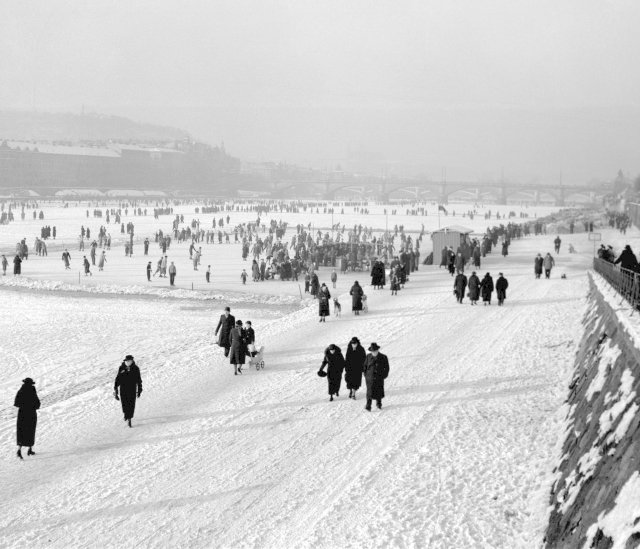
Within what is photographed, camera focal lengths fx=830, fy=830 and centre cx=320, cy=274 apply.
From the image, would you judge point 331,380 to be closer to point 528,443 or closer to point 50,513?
point 528,443

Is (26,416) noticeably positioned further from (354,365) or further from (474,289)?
(474,289)

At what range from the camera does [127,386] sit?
1050cm

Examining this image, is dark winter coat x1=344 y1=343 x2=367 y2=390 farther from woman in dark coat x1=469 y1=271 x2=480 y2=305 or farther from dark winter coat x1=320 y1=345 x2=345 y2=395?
woman in dark coat x1=469 y1=271 x2=480 y2=305

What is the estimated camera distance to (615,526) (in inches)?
218

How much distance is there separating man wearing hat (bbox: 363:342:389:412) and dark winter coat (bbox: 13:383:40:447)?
4090mm

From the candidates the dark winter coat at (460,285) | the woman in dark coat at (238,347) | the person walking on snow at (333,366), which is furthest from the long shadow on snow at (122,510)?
the dark winter coat at (460,285)

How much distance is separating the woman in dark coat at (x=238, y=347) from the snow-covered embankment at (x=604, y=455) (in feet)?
17.8

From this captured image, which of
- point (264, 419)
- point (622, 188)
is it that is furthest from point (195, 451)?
point (622, 188)

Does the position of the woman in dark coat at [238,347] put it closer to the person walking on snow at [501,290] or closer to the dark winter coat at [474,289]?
the dark winter coat at [474,289]

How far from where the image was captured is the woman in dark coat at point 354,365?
37.1 feet

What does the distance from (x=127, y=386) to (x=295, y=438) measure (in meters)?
2.33

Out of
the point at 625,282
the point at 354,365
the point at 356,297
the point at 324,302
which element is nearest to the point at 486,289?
the point at 356,297

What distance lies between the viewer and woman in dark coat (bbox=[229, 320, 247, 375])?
13.5 meters

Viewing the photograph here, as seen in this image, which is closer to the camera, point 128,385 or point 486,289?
point 128,385
